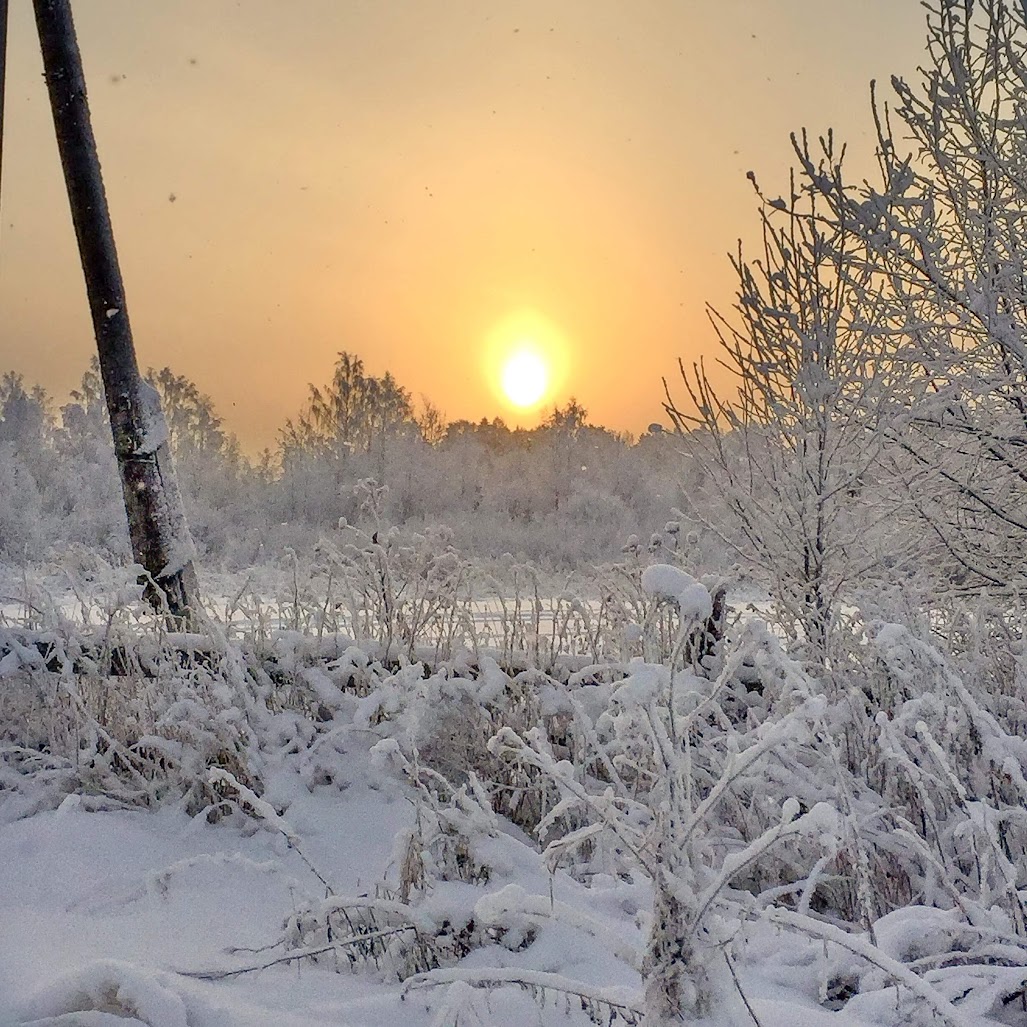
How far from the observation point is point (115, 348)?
16.7ft

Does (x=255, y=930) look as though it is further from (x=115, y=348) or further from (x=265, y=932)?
(x=115, y=348)

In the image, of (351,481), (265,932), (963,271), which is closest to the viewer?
(265,932)

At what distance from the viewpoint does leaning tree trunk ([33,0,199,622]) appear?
16.2 feet

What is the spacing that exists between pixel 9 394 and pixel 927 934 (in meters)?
46.7

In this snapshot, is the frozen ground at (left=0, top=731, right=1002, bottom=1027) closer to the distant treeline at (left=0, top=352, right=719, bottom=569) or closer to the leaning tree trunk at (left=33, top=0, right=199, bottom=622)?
the leaning tree trunk at (left=33, top=0, right=199, bottom=622)

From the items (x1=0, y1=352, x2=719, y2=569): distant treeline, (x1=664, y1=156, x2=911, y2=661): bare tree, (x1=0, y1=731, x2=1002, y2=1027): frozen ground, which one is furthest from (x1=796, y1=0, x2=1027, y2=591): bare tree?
(x1=0, y1=352, x2=719, y2=569): distant treeline

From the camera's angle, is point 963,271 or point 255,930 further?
point 963,271

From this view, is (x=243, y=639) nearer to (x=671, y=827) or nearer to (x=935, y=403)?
(x=671, y=827)

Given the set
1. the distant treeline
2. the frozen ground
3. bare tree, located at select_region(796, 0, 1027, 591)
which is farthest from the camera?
the distant treeline

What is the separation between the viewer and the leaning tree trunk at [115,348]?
194 inches

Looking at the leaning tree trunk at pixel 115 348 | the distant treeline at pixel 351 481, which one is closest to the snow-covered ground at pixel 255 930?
the leaning tree trunk at pixel 115 348

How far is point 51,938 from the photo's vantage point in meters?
2.01

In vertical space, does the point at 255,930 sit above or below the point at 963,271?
below

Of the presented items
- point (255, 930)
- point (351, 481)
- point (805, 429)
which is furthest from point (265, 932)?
point (351, 481)
